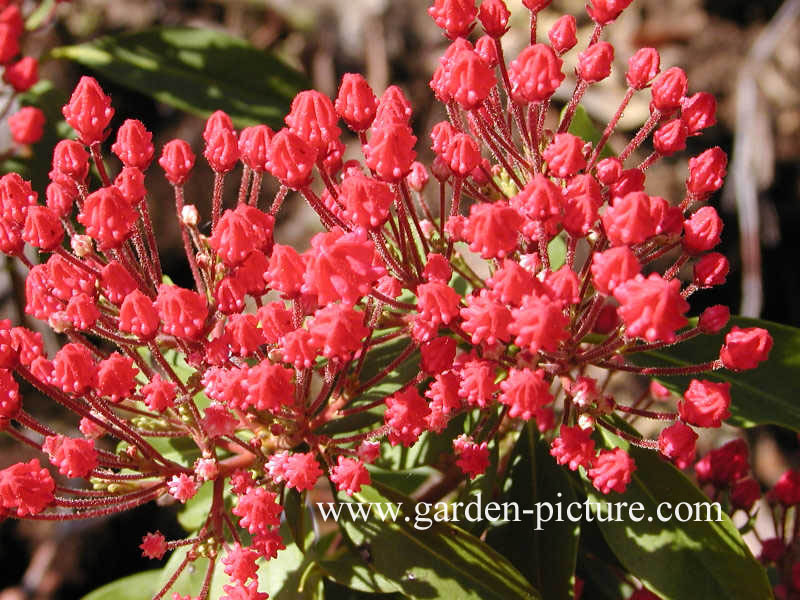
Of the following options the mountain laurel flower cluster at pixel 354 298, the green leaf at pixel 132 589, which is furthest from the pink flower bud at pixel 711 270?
the green leaf at pixel 132 589

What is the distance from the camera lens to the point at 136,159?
1.84 meters

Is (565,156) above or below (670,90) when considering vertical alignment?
below

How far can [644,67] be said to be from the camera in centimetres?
183

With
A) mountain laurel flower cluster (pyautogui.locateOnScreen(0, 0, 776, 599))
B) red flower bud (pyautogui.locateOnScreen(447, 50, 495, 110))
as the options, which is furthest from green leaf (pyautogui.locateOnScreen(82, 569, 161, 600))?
red flower bud (pyautogui.locateOnScreen(447, 50, 495, 110))

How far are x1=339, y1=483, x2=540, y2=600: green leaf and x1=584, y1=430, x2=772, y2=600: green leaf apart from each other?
23 cm

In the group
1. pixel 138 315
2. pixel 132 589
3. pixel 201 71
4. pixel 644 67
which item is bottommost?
pixel 132 589

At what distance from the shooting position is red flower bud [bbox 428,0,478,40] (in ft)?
5.87

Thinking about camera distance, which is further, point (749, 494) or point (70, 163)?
point (749, 494)

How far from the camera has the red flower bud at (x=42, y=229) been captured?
1.65 m

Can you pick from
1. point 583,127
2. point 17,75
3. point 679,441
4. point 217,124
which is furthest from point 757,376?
point 17,75

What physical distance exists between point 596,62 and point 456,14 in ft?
0.98

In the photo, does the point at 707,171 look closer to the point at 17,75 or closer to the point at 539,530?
the point at 539,530

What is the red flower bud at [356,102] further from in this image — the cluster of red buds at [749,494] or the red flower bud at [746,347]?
the cluster of red buds at [749,494]

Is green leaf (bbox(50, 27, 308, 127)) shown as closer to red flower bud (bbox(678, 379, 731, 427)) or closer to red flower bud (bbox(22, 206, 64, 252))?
red flower bud (bbox(22, 206, 64, 252))
